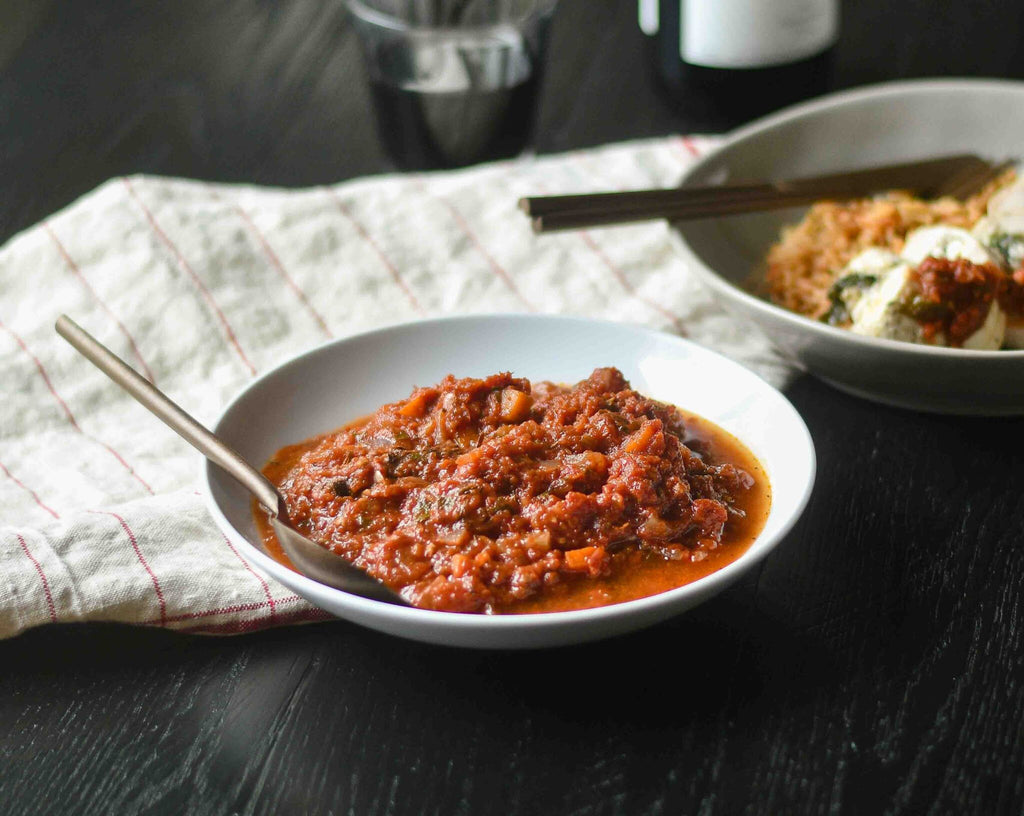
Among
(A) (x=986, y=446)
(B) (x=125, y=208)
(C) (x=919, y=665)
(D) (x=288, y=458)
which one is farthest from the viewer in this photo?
(B) (x=125, y=208)

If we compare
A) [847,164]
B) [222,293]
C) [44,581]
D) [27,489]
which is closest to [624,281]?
[847,164]

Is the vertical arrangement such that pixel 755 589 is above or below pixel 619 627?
below

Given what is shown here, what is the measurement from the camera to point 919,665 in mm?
1639

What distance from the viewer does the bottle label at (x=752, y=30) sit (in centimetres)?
305

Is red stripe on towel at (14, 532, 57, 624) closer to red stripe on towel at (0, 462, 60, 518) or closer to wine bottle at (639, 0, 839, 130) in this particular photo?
red stripe on towel at (0, 462, 60, 518)

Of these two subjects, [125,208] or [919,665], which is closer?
[919,665]

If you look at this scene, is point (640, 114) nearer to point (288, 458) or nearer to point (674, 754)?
point (288, 458)

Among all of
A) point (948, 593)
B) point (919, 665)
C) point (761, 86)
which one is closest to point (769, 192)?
point (761, 86)

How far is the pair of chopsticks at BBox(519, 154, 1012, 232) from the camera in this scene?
2.24 meters

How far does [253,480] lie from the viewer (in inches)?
67.9

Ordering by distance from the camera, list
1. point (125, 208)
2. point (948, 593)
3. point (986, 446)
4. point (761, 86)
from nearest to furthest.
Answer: point (948, 593), point (986, 446), point (125, 208), point (761, 86)

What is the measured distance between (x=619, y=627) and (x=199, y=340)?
143cm

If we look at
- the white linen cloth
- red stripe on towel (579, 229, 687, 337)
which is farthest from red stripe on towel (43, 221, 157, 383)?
red stripe on towel (579, 229, 687, 337)

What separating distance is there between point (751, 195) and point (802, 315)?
305 millimetres
